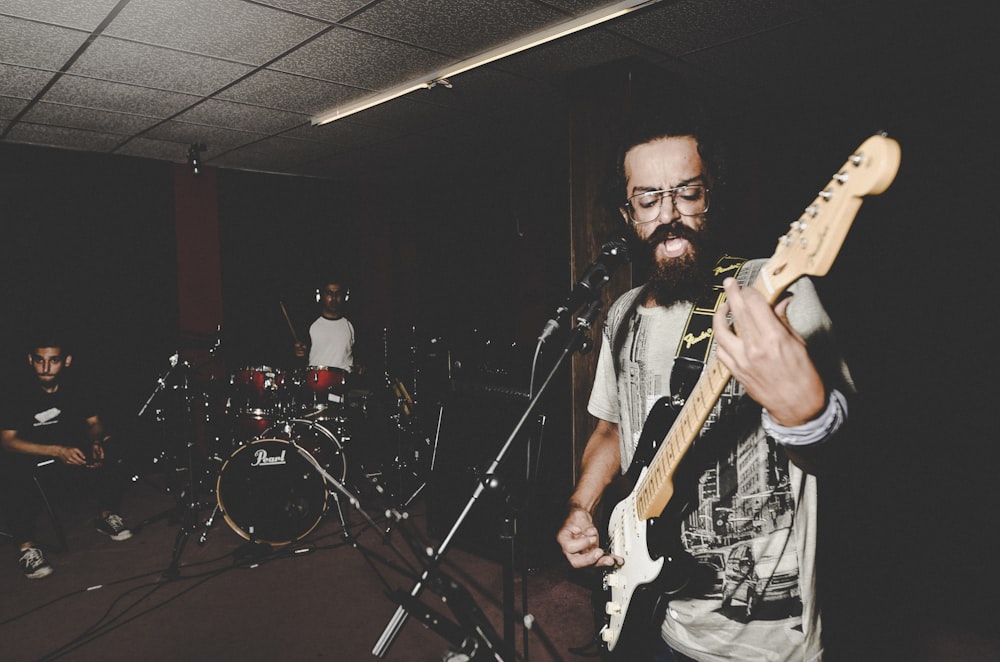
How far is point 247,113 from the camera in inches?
169

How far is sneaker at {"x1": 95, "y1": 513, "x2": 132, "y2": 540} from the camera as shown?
161 inches

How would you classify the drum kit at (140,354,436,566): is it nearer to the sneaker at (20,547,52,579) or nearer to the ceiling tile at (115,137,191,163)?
the sneaker at (20,547,52,579)

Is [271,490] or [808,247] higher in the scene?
[808,247]

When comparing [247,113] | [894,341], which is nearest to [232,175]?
[247,113]

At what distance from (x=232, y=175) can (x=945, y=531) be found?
6750 millimetres

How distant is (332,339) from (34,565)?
8.98 feet

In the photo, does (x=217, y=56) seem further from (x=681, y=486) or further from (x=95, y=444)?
(x=681, y=486)

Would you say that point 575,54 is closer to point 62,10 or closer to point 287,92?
point 287,92

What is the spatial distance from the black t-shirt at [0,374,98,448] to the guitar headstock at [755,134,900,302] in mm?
4728

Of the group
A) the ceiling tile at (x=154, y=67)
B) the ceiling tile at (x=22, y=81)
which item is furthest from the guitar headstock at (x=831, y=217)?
the ceiling tile at (x=22, y=81)

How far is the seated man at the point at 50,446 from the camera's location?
12.3ft

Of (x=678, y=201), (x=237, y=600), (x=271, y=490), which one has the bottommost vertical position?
(x=237, y=600)

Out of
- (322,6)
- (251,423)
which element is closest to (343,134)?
(322,6)

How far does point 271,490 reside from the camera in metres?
3.86
